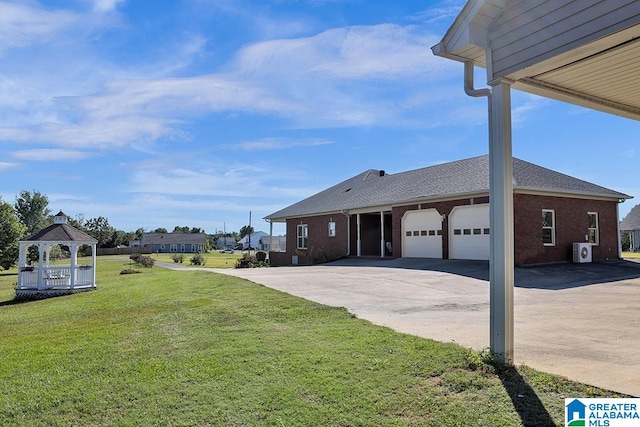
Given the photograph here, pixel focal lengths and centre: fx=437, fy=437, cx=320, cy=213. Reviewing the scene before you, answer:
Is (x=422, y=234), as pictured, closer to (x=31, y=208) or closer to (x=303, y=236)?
(x=303, y=236)

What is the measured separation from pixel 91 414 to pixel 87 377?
1107 mm

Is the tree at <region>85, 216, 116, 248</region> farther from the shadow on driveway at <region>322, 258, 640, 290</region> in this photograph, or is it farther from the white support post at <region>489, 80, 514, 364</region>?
the white support post at <region>489, 80, 514, 364</region>

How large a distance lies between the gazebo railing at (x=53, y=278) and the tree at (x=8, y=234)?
1872 centimetres

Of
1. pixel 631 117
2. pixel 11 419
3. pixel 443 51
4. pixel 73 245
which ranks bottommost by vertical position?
pixel 11 419

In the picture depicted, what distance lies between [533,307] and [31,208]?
63973 mm

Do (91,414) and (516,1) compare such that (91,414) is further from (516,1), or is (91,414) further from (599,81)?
(599,81)

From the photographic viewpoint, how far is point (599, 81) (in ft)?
17.3

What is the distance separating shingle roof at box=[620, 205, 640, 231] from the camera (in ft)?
139

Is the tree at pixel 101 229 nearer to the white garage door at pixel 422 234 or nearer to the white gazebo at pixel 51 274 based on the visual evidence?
the white gazebo at pixel 51 274

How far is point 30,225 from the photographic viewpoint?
5547cm

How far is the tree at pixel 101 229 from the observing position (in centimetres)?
8200

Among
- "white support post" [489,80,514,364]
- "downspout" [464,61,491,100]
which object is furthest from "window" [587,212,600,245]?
"white support post" [489,80,514,364]

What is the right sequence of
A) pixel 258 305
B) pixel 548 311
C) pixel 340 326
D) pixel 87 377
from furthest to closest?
1. pixel 258 305
2. pixel 548 311
3. pixel 340 326
4. pixel 87 377

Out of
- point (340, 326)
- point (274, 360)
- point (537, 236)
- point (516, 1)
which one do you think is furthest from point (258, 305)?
point (537, 236)
